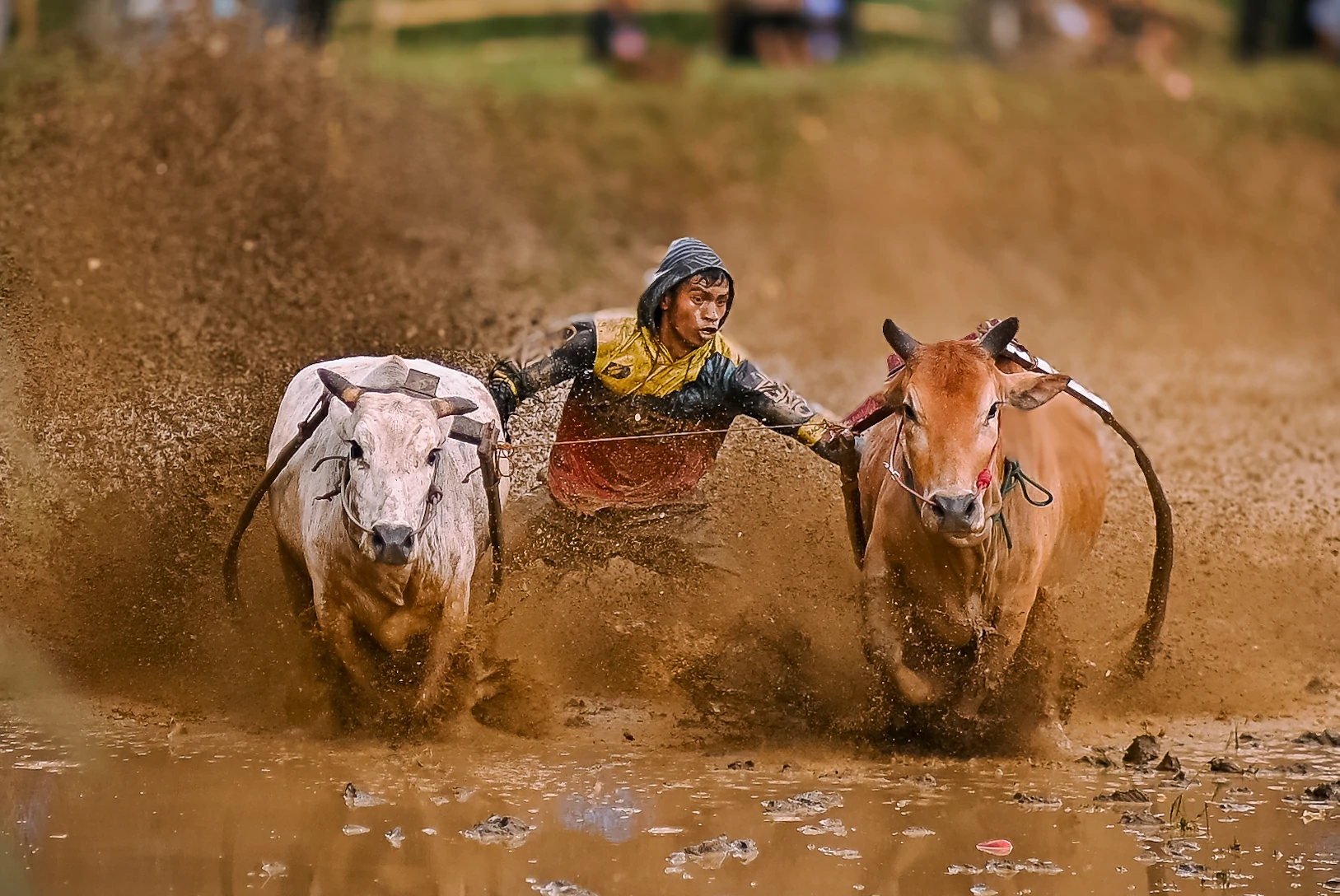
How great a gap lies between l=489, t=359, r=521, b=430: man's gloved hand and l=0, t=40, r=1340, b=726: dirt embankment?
50cm

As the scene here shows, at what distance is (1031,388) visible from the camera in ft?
20.8

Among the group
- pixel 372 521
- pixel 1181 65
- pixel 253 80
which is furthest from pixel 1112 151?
pixel 372 521

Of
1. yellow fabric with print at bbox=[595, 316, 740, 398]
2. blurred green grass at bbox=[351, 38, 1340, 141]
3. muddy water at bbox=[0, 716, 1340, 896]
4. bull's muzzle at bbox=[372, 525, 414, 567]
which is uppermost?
blurred green grass at bbox=[351, 38, 1340, 141]

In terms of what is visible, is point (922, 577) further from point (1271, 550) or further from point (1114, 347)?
point (1114, 347)

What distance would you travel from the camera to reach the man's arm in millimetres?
6883

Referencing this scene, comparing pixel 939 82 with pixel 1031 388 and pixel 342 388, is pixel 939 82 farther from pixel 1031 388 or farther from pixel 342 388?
pixel 342 388

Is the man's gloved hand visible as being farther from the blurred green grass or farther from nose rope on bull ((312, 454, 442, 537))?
the blurred green grass

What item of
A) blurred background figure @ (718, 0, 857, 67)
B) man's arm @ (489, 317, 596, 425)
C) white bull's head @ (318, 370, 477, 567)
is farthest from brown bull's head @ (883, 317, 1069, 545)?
blurred background figure @ (718, 0, 857, 67)

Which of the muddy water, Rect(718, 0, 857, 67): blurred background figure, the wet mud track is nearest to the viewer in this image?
the muddy water

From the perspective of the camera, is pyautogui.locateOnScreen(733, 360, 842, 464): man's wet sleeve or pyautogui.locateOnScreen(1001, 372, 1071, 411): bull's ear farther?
pyautogui.locateOnScreen(733, 360, 842, 464): man's wet sleeve

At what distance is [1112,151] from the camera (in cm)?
2083

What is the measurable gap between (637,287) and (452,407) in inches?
431

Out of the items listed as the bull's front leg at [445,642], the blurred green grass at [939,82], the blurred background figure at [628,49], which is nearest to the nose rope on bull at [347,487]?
the bull's front leg at [445,642]

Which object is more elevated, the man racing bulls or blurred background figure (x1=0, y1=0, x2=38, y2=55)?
blurred background figure (x1=0, y1=0, x2=38, y2=55)
